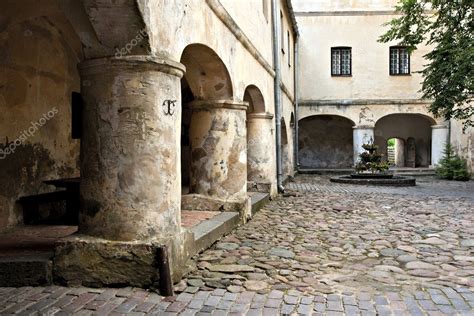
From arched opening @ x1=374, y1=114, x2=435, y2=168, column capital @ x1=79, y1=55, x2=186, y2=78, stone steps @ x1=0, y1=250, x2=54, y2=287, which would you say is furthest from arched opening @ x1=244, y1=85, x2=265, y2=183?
arched opening @ x1=374, y1=114, x2=435, y2=168

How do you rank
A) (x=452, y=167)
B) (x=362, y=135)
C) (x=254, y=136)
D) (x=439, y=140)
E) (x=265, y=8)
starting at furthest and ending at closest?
(x=362, y=135) → (x=439, y=140) → (x=452, y=167) → (x=265, y=8) → (x=254, y=136)

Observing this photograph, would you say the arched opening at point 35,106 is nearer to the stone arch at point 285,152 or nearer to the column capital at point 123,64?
the column capital at point 123,64

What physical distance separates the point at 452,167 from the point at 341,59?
708 cm

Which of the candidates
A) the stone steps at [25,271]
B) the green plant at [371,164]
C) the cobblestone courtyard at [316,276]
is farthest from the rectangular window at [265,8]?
the stone steps at [25,271]

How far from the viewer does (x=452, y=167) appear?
18188mm

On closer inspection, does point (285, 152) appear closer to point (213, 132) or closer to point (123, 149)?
point (213, 132)

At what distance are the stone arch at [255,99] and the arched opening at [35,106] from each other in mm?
3632

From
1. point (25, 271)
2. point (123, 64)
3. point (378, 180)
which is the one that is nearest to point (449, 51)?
point (378, 180)

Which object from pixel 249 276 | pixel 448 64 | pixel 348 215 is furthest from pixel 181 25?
pixel 448 64

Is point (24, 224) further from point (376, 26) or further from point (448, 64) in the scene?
point (376, 26)

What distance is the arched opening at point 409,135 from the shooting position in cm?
2428

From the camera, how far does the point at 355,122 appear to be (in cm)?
2103

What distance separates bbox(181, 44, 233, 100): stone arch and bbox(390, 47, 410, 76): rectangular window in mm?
16407

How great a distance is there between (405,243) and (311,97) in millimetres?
16059
